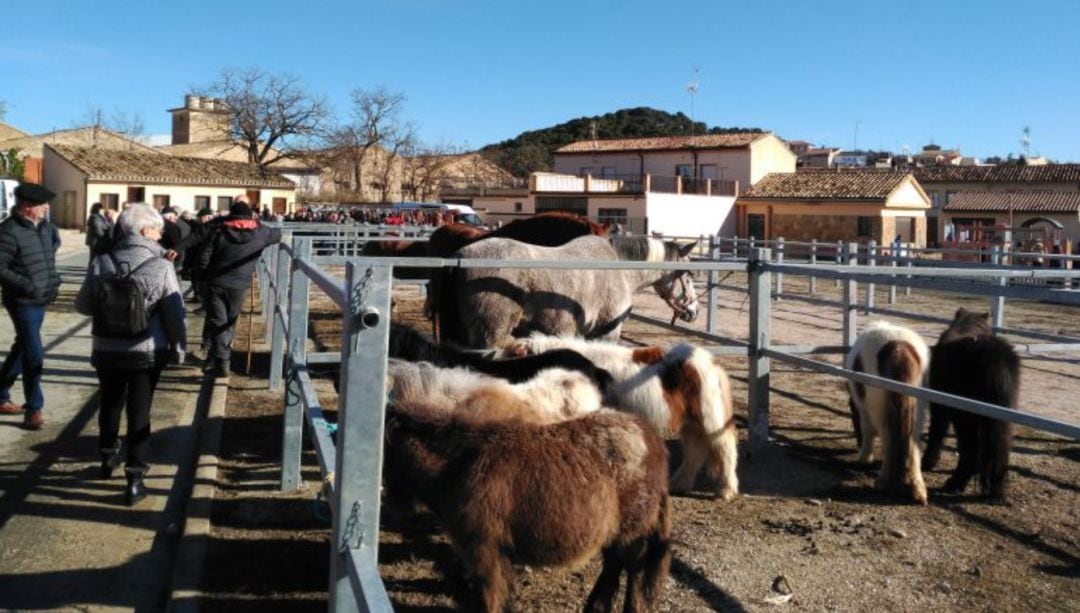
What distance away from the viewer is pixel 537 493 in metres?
3.08

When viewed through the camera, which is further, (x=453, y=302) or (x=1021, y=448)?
(x=453, y=302)

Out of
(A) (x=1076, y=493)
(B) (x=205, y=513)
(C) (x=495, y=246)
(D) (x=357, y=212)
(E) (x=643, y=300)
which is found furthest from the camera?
(D) (x=357, y=212)

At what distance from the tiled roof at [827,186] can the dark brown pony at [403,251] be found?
3596 cm

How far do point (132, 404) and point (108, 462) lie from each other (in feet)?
1.92

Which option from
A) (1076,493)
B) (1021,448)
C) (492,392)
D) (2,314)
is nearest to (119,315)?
(492,392)

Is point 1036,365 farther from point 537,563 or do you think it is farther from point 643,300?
point 537,563

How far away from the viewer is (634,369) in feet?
16.9

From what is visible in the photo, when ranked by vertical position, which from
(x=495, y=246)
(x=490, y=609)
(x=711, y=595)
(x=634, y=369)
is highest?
(x=495, y=246)

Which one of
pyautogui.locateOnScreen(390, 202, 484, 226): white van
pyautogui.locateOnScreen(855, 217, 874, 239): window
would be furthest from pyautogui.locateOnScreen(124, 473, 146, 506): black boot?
pyautogui.locateOnScreen(855, 217, 874, 239): window

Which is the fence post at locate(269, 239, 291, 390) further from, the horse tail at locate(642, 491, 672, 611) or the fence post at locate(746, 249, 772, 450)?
the horse tail at locate(642, 491, 672, 611)

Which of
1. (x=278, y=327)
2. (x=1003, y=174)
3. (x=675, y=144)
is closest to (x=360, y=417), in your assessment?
(x=278, y=327)

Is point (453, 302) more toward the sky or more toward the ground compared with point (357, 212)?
more toward the ground

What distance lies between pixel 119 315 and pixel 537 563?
3031 millimetres

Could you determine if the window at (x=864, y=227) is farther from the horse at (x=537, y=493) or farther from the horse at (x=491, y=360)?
the horse at (x=537, y=493)
